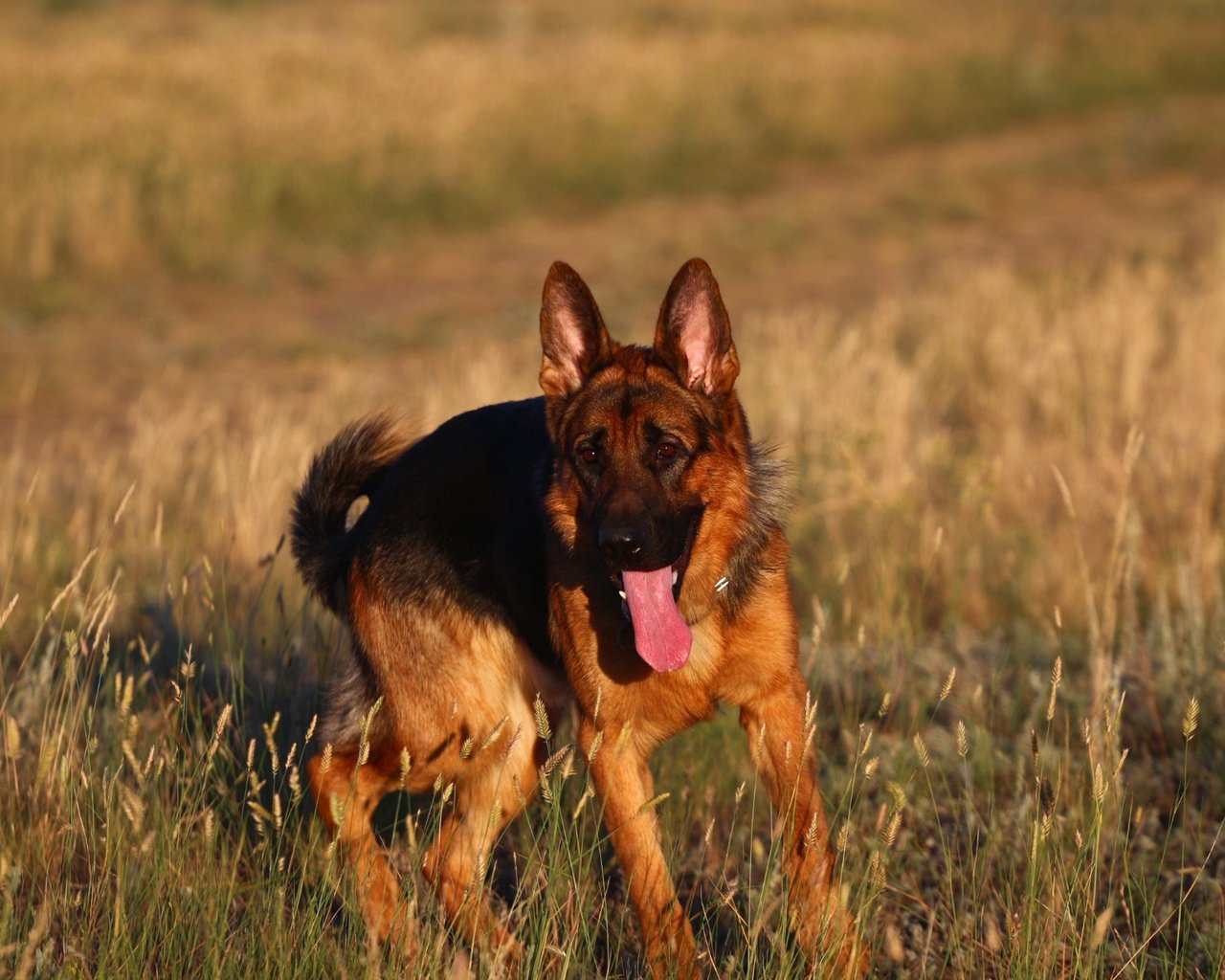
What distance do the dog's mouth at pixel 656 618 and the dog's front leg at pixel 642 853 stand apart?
21 centimetres

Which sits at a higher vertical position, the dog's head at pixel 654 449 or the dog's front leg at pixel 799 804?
the dog's head at pixel 654 449

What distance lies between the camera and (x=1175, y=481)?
20.8ft

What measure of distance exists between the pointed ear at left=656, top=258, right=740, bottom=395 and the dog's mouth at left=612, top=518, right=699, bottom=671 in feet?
1.75

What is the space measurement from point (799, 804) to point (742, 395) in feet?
15.8

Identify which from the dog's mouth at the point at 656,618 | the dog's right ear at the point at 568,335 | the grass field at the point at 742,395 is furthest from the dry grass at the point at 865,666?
the dog's right ear at the point at 568,335

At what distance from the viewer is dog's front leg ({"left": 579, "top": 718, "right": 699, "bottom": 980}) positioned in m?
3.24

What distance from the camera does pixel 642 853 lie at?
3375 millimetres

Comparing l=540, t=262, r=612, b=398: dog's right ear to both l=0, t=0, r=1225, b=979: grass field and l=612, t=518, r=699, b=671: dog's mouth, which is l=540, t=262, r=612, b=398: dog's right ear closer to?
l=612, t=518, r=699, b=671: dog's mouth

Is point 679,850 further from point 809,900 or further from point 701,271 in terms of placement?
point 701,271

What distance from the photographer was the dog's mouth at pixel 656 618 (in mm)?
3395

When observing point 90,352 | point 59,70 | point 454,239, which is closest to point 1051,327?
point 90,352

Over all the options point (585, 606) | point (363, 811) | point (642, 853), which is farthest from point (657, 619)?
point (363, 811)

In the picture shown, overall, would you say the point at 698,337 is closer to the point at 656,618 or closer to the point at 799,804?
the point at 656,618

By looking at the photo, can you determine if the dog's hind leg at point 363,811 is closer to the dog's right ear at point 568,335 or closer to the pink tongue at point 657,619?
the pink tongue at point 657,619
